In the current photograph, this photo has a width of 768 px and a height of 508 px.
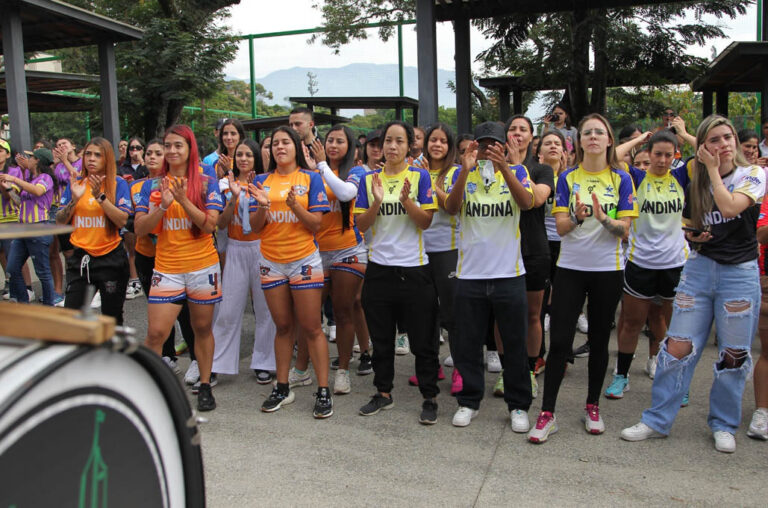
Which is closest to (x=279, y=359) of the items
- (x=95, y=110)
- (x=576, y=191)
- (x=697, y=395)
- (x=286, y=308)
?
(x=286, y=308)

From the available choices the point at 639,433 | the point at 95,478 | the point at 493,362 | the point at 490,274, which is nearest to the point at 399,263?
the point at 490,274

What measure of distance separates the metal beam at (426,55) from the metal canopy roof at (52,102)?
31.8ft

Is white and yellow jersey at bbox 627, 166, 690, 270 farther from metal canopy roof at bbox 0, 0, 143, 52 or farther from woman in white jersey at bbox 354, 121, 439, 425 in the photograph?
metal canopy roof at bbox 0, 0, 143, 52

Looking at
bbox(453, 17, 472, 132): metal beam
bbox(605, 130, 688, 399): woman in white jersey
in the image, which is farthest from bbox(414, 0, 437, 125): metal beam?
bbox(605, 130, 688, 399): woman in white jersey

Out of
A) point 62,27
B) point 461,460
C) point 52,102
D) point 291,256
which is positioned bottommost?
point 461,460

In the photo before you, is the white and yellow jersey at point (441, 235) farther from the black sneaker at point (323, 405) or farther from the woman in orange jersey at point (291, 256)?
the black sneaker at point (323, 405)

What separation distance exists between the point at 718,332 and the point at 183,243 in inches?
139

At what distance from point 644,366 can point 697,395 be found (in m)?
0.80

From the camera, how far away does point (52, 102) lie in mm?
15383

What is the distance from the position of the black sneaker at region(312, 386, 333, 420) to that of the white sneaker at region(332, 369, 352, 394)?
1.32 ft

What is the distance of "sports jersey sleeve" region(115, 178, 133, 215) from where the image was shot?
516 centimetres

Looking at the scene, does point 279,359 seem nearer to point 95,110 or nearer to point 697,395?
point 697,395

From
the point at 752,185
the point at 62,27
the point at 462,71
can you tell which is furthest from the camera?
A: the point at 62,27

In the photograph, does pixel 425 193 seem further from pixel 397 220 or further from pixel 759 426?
pixel 759 426
